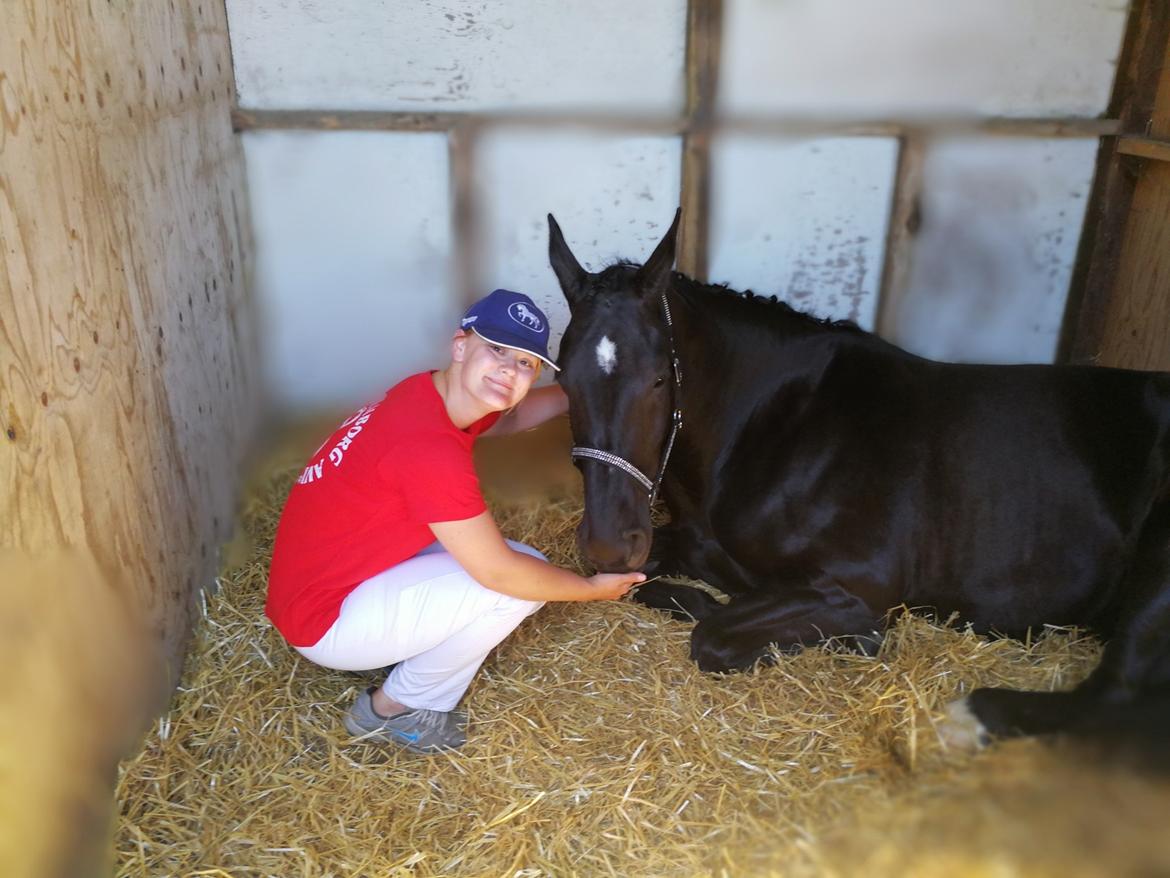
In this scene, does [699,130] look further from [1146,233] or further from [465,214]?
[1146,233]

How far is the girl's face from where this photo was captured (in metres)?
2.40

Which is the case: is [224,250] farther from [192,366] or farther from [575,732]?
[575,732]

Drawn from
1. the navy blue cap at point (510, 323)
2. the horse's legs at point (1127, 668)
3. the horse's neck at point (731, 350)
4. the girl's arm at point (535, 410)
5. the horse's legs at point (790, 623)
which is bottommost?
the horse's legs at point (790, 623)

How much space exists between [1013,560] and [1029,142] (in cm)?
214

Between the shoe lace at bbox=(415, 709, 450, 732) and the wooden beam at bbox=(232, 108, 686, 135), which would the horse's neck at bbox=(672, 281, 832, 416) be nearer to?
the wooden beam at bbox=(232, 108, 686, 135)

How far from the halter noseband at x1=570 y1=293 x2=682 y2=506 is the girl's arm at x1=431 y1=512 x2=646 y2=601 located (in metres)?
0.29

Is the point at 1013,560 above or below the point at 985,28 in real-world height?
below

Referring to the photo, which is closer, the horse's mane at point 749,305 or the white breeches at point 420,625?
the white breeches at point 420,625

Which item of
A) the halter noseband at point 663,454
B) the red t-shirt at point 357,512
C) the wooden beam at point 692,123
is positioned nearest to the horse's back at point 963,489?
the halter noseband at point 663,454

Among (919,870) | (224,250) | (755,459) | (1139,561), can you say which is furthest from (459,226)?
(919,870)

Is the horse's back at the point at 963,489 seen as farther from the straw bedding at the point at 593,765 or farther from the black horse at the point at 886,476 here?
the straw bedding at the point at 593,765

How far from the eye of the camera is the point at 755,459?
307cm

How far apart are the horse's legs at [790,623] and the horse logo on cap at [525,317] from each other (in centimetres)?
121

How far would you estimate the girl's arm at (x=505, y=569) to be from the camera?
237 cm
